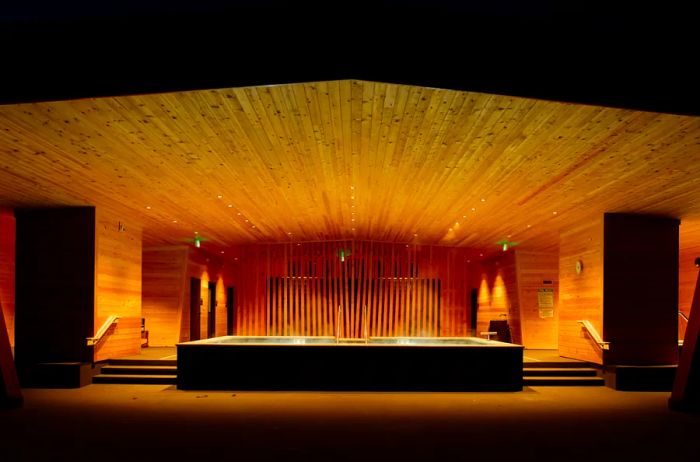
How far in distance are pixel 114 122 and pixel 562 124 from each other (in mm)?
4680

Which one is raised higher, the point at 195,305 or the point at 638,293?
the point at 638,293

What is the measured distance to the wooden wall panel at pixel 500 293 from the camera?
1602cm

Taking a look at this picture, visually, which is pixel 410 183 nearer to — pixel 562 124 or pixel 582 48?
pixel 562 124

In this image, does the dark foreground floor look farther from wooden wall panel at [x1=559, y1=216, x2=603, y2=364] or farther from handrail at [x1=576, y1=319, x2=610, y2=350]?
wooden wall panel at [x1=559, y1=216, x2=603, y2=364]

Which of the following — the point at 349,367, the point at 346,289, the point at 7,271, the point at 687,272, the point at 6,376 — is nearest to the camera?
the point at 6,376

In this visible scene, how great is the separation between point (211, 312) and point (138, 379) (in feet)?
29.7

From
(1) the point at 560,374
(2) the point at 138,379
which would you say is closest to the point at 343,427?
(2) the point at 138,379

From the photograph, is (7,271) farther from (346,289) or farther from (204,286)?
(346,289)

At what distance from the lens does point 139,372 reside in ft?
34.8

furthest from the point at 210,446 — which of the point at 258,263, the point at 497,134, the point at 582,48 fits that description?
the point at 258,263

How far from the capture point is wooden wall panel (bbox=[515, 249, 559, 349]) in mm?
15547

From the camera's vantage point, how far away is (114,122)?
590 centimetres

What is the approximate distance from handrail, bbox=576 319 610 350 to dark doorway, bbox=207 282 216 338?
1198 cm

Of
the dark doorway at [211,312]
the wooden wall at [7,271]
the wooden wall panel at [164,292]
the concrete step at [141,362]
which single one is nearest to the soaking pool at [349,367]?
the concrete step at [141,362]
